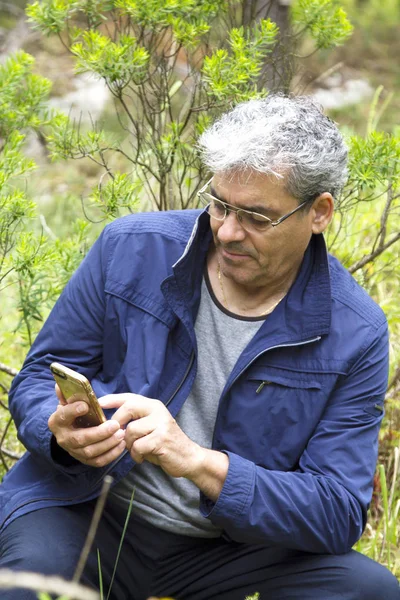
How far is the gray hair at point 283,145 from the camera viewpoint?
8.07 feet

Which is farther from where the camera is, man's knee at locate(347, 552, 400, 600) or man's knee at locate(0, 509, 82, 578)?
man's knee at locate(347, 552, 400, 600)

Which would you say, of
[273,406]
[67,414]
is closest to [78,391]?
[67,414]

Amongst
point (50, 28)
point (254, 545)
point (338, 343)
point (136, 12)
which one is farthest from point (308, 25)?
point (254, 545)

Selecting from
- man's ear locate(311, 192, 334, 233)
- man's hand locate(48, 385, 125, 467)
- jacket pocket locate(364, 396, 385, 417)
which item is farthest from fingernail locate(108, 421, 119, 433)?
man's ear locate(311, 192, 334, 233)

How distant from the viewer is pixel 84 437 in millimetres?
2250

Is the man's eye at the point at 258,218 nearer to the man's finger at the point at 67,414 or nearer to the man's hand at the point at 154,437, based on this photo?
the man's hand at the point at 154,437

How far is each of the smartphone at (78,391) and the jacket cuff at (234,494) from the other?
0.37 m

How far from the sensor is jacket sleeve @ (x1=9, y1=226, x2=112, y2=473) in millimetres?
2594

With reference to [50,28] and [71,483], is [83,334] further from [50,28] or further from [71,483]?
[50,28]

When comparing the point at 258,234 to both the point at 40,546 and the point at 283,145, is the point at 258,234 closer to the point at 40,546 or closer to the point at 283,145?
the point at 283,145

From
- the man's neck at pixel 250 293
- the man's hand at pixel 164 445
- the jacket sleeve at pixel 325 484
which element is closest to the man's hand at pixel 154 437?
the man's hand at pixel 164 445

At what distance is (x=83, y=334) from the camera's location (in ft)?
8.64

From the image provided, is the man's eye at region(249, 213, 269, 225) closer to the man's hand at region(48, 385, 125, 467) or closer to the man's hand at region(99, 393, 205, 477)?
the man's hand at region(99, 393, 205, 477)

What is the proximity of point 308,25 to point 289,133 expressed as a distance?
1161 millimetres
